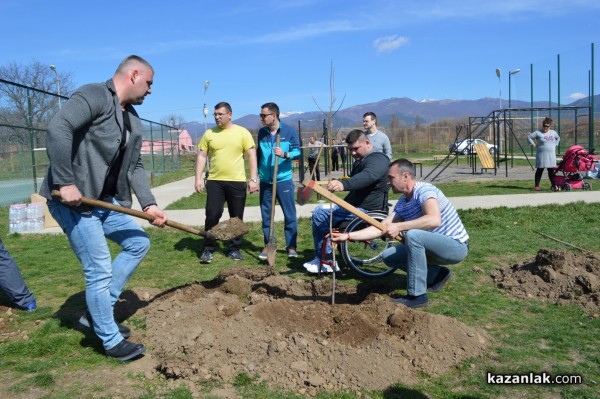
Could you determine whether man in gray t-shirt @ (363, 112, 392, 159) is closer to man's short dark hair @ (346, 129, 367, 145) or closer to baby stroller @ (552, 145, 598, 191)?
man's short dark hair @ (346, 129, 367, 145)

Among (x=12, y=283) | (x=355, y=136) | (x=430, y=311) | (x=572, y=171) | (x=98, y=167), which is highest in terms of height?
(x=355, y=136)

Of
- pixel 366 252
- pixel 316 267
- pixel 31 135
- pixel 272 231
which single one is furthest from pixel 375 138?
pixel 31 135

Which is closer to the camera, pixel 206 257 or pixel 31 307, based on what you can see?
pixel 31 307

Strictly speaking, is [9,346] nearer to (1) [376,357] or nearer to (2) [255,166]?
(1) [376,357]

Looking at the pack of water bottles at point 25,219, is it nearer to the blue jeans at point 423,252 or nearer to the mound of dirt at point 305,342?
the mound of dirt at point 305,342

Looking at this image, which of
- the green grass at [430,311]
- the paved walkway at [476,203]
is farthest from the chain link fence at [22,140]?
the green grass at [430,311]

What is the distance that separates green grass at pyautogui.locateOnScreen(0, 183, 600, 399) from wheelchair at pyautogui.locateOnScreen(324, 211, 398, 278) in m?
0.19

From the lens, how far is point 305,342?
146 inches

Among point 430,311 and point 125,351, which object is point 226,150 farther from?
point 125,351

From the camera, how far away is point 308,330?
4.08m

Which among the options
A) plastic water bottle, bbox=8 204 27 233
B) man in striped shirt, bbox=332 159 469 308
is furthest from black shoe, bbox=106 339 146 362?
plastic water bottle, bbox=8 204 27 233

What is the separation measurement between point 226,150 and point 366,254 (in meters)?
2.21

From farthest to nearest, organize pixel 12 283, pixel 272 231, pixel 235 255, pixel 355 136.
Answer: pixel 235 255 < pixel 272 231 < pixel 355 136 < pixel 12 283

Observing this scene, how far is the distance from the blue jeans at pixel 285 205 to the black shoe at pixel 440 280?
2137 millimetres
